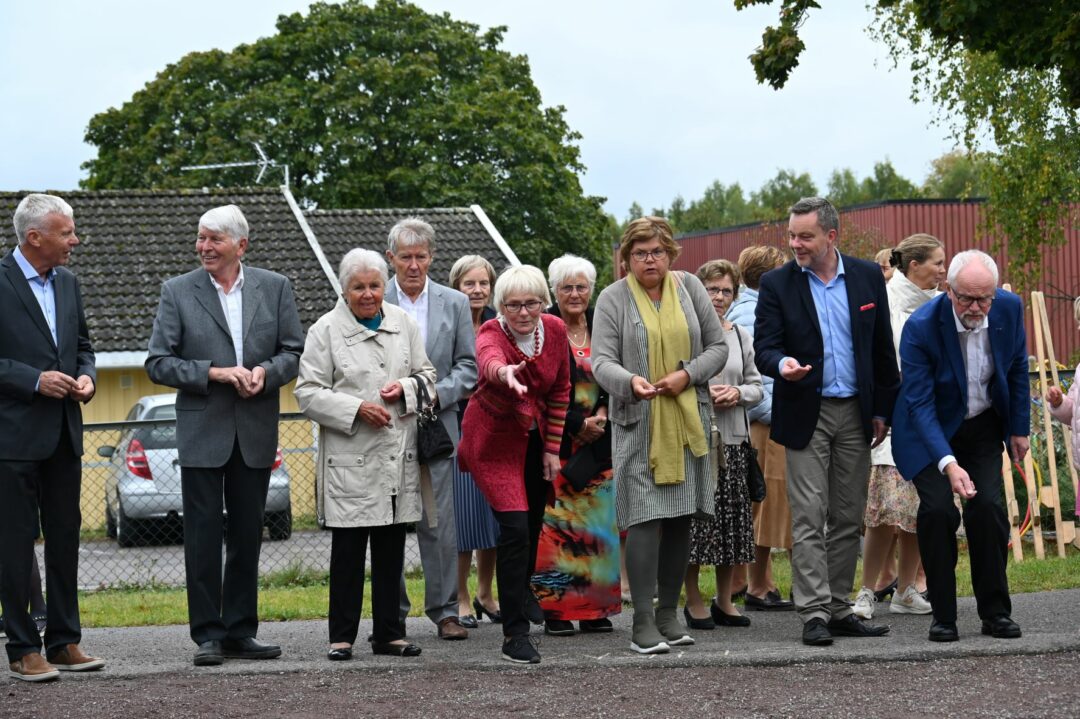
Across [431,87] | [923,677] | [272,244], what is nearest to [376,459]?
[923,677]

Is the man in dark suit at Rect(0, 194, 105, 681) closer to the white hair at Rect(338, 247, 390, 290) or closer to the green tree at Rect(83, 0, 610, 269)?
the white hair at Rect(338, 247, 390, 290)

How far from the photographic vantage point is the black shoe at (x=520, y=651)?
705 centimetres

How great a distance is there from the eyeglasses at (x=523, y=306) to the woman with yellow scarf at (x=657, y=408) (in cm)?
32

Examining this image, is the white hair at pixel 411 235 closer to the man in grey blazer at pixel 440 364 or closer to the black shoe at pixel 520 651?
the man in grey blazer at pixel 440 364

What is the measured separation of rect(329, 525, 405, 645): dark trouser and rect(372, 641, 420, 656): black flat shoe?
27mm

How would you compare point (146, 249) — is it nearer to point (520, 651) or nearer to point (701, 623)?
point (701, 623)

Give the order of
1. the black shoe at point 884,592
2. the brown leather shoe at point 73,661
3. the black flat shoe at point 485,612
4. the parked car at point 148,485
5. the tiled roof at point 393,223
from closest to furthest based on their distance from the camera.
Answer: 1. the brown leather shoe at point 73,661
2. the black flat shoe at point 485,612
3. the black shoe at point 884,592
4. the parked car at point 148,485
5. the tiled roof at point 393,223

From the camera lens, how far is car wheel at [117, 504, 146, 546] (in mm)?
14484

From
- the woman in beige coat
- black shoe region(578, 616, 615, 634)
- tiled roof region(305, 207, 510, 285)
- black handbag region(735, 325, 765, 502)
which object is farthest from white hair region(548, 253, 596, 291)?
tiled roof region(305, 207, 510, 285)

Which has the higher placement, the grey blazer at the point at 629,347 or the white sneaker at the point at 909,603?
the grey blazer at the point at 629,347

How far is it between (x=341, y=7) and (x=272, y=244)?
21261mm

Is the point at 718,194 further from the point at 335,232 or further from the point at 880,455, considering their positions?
the point at 880,455

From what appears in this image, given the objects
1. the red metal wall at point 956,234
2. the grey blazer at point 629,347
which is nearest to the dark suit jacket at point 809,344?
the grey blazer at point 629,347

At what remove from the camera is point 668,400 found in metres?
7.35
